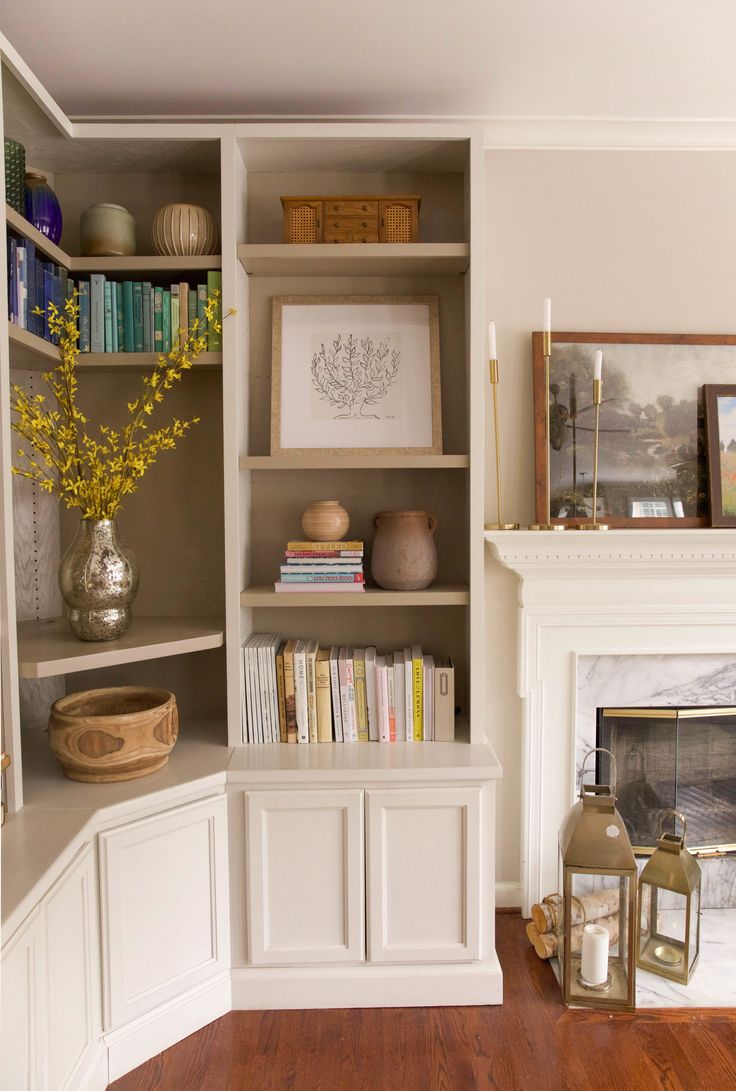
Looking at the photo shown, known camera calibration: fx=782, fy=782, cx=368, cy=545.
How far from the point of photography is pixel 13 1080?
54.6 inches

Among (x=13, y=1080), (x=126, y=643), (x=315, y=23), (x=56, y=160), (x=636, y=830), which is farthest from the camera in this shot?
(x=636, y=830)

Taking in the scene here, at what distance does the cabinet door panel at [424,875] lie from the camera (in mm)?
2125

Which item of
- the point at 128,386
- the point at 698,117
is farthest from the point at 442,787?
the point at 698,117

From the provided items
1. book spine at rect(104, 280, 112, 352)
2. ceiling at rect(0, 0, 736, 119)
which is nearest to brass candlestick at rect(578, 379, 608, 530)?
ceiling at rect(0, 0, 736, 119)

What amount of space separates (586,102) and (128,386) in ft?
5.46

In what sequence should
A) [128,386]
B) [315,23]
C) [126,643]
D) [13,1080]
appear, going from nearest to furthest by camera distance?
[13,1080] < [315,23] < [126,643] < [128,386]

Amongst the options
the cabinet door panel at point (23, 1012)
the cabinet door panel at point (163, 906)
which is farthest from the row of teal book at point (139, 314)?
the cabinet door panel at point (23, 1012)

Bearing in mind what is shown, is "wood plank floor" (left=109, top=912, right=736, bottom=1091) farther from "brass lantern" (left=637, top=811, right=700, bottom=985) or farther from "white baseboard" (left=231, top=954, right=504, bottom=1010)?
"brass lantern" (left=637, top=811, right=700, bottom=985)

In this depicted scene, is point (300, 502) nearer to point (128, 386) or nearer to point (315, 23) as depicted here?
point (128, 386)

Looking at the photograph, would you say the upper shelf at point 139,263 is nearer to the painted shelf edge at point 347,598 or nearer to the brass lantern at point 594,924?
the painted shelf edge at point 347,598

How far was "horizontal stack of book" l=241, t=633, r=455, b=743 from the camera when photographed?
229 cm

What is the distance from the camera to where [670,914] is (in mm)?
2383

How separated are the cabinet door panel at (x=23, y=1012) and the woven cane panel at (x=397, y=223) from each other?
1942 millimetres

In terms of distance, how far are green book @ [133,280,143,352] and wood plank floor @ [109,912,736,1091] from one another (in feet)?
6.23
